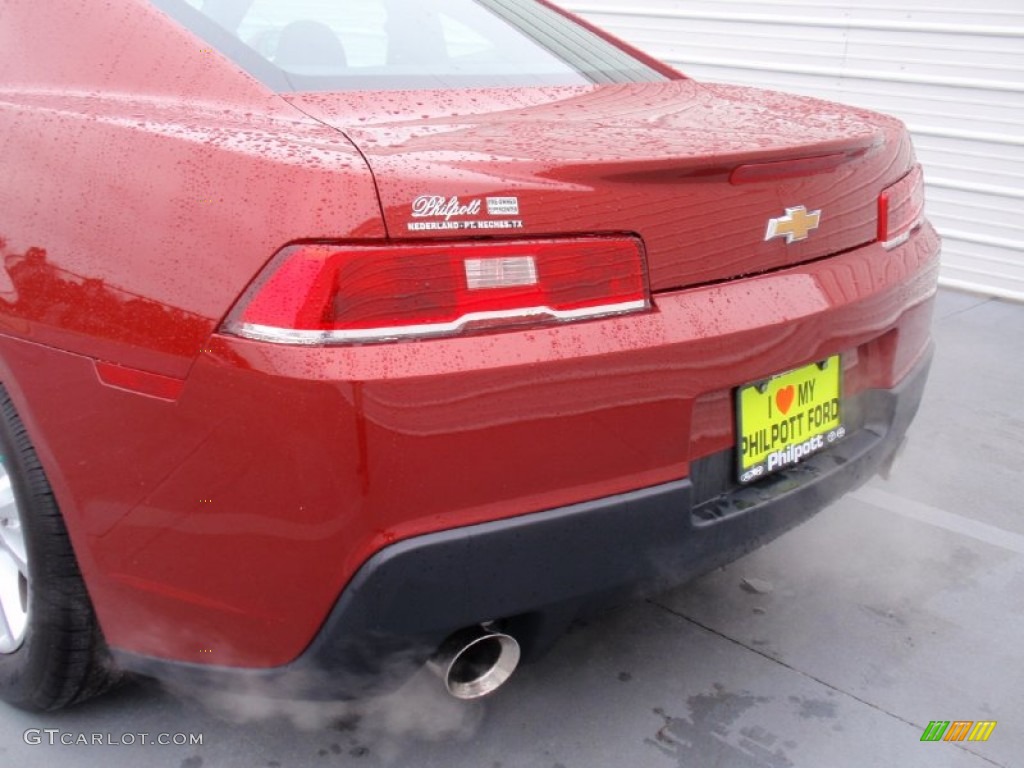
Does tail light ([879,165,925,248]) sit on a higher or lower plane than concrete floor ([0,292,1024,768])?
higher

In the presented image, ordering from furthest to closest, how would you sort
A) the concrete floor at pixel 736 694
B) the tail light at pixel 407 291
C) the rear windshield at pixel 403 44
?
the concrete floor at pixel 736 694 → the rear windshield at pixel 403 44 → the tail light at pixel 407 291

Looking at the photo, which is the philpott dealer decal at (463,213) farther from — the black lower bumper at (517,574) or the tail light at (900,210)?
the tail light at (900,210)

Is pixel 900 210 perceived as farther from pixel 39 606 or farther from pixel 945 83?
pixel 945 83

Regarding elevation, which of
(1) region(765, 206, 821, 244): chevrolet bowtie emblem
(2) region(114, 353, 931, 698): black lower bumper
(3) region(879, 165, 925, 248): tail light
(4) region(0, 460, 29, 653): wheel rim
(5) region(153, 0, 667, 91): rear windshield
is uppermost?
(5) region(153, 0, 667, 91): rear windshield

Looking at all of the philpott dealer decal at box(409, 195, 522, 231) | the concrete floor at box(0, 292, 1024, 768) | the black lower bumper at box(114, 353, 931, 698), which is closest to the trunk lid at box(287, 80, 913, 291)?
the philpott dealer decal at box(409, 195, 522, 231)

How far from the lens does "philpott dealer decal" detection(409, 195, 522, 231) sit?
1566 mm

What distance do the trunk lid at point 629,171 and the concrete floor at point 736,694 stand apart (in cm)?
93

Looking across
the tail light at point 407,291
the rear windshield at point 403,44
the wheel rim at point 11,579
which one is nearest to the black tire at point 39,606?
the wheel rim at point 11,579

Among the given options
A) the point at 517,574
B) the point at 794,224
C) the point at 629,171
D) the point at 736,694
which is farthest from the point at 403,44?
the point at 736,694

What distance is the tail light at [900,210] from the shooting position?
223 cm

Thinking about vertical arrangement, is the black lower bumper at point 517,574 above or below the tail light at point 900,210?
below

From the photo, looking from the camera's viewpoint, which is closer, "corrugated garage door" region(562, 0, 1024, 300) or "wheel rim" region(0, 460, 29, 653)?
"wheel rim" region(0, 460, 29, 653)

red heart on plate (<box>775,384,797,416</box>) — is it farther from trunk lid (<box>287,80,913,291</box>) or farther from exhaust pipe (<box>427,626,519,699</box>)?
exhaust pipe (<box>427,626,519,699</box>)

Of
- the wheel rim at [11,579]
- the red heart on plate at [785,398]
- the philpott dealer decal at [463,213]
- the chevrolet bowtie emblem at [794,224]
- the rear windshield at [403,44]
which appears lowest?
the wheel rim at [11,579]
